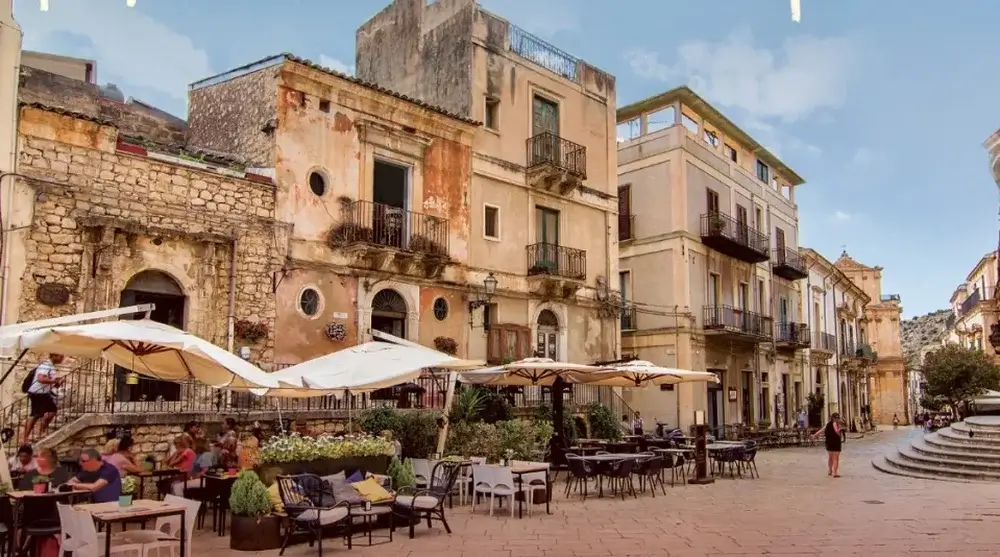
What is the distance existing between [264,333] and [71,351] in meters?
5.70

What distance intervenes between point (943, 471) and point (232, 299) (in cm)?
1444

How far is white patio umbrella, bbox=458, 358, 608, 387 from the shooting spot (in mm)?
14773

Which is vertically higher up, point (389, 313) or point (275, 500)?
point (389, 313)

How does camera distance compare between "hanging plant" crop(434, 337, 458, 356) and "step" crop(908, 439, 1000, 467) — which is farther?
"hanging plant" crop(434, 337, 458, 356)

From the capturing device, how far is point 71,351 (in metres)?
9.84

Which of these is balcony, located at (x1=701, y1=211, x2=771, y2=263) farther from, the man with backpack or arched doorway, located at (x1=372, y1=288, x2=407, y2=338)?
the man with backpack

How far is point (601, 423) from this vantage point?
21.2 metres

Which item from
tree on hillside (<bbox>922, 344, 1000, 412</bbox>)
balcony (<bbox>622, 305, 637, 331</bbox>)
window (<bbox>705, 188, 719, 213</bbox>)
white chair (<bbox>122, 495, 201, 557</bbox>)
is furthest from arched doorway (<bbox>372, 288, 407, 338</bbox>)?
tree on hillside (<bbox>922, 344, 1000, 412</bbox>)

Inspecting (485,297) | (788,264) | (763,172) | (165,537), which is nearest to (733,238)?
(788,264)

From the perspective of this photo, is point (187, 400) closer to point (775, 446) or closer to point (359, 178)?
point (359, 178)

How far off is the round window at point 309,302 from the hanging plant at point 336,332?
1.44 feet

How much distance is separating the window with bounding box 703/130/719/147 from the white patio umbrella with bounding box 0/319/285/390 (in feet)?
72.3

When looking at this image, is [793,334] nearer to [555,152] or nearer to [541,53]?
[555,152]

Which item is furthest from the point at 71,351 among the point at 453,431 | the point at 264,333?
the point at 453,431
